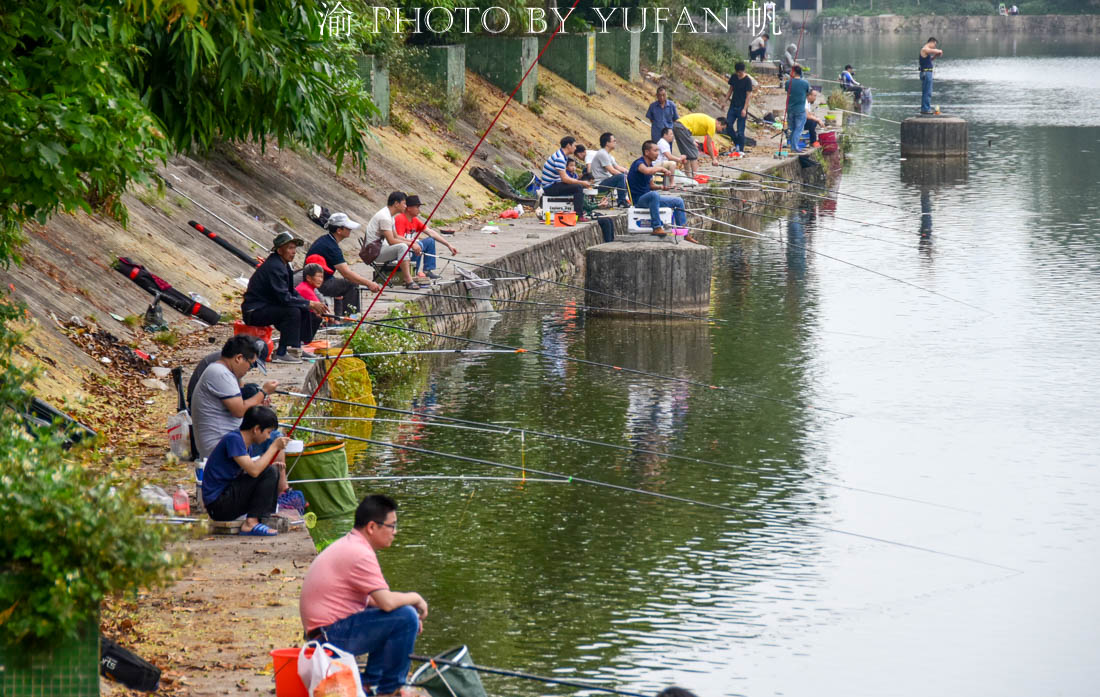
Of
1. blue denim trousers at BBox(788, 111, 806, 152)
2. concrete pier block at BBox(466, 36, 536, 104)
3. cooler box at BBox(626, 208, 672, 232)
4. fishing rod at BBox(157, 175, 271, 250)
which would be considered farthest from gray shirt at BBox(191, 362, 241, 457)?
blue denim trousers at BBox(788, 111, 806, 152)

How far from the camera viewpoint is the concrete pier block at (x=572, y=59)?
33.9m

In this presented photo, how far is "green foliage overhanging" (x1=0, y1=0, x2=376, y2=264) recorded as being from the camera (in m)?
8.27

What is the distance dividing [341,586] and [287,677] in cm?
56

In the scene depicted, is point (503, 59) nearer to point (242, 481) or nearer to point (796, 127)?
point (796, 127)

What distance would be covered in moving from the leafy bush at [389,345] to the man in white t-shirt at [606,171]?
23.9 feet

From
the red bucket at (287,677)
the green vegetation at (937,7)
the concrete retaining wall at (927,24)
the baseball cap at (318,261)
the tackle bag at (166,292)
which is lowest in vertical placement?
the red bucket at (287,677)

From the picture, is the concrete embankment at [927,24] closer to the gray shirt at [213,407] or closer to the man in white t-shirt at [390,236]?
the man in white t-shirt at [390,236]

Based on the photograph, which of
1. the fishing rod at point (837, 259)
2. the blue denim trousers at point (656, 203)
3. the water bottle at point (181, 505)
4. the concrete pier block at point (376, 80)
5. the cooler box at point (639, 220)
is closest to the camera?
the water bottle at point (181, 505)

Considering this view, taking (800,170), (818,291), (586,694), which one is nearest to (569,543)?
(586,694)

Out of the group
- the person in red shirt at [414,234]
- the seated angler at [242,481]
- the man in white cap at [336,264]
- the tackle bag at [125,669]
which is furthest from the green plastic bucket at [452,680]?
the person in red shirt at [414,234]

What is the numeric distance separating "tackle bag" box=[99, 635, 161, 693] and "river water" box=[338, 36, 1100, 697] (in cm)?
219

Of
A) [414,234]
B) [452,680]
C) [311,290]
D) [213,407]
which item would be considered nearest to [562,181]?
[414,234]

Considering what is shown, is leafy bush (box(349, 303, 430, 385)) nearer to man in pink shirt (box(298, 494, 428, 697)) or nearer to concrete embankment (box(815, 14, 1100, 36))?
man in pink shirt (box(298, 494, 428, 697))

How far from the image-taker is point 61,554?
18.8ft
